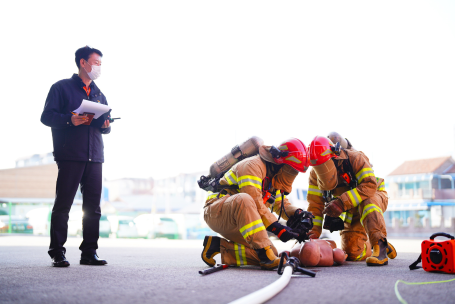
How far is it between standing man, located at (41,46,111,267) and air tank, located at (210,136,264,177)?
4.09 feet

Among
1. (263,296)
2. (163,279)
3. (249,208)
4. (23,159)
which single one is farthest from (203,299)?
(23,159)

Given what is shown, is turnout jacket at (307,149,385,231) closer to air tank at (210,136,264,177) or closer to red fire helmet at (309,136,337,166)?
red fire helmet at (309,136,337,166)

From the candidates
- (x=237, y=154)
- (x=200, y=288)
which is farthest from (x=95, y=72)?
(x=200, y=288)

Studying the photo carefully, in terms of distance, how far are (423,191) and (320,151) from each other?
25273mm

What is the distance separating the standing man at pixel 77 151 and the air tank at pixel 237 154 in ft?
4.09

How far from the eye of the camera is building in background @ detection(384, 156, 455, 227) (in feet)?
81.8

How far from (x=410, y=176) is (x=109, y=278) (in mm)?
29100

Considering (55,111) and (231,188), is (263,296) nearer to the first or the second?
(231,188)

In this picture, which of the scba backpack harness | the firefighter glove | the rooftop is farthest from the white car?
the rooftop

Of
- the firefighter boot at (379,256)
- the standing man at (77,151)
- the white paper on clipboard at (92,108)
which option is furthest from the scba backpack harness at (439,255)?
the white paper on clipboard at (92,108)

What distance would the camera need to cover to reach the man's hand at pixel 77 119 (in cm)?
406

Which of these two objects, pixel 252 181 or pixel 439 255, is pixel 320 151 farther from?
pixel 439 255

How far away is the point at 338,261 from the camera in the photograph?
4535 millimetres

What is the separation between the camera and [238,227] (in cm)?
388
